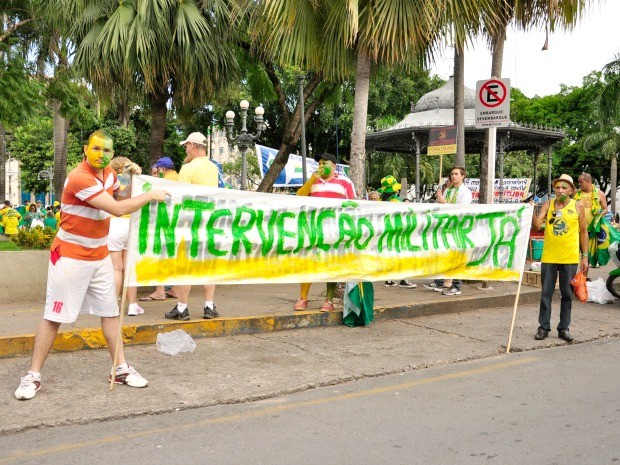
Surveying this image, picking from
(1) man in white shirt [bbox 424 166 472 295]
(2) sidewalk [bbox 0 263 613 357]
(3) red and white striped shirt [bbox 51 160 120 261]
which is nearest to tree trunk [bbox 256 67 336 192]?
(2) sidewalk [bbox 0 263 613 357]

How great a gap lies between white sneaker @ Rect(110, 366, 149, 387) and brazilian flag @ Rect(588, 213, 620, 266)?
7493 mm

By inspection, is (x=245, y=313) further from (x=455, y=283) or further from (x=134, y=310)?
(x=455, y=283)

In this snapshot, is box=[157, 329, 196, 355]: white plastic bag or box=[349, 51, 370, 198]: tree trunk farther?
box=[349, 51, 370, 198]: tree trunk

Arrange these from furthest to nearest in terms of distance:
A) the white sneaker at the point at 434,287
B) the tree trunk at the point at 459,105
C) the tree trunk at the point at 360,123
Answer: the tree trunk at the point at 459,105, the white sneaker at the point at 434,287, the tree trunk at the point at 360,123

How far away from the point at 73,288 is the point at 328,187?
347 centimetres

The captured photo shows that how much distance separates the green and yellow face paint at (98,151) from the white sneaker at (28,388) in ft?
4.97

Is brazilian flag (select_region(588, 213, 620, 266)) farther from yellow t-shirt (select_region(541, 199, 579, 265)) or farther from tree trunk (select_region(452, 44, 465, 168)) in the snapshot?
yellow t-shirt (select_region(541, 199, 579, 265))

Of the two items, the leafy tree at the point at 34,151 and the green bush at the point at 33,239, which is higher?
the leafy tree at the point at 34,151

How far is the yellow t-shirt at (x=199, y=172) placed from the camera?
7141 mm

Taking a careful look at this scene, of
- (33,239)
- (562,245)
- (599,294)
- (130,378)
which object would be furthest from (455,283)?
(33,239)

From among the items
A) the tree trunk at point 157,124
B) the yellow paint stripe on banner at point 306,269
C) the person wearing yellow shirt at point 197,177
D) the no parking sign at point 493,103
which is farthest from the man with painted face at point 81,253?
the tree trunk at point 157,124

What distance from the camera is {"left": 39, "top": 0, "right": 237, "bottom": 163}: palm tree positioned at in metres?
11.4

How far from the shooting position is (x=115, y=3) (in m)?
12.0

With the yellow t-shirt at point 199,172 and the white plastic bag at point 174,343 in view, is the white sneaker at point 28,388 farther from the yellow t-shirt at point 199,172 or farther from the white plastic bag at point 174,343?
the yellow t-shirt at point 199,172
